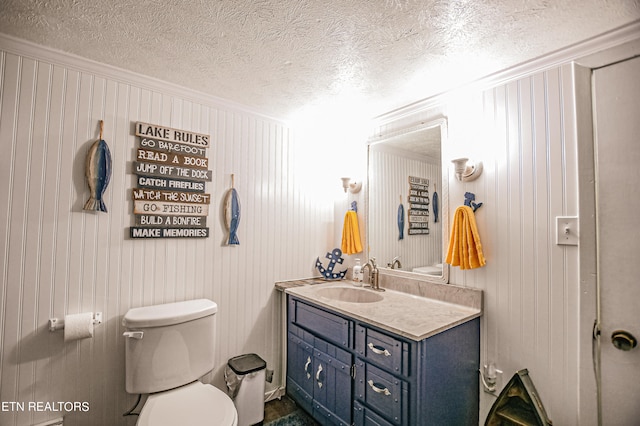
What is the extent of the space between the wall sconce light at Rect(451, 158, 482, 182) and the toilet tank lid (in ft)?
5.66

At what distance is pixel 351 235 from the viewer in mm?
2486

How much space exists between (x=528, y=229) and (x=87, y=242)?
2423 mm

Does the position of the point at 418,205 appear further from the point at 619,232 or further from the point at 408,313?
the point at 619,232

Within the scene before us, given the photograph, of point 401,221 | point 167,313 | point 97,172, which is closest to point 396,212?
point 401,221

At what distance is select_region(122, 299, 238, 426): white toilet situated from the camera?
141 centimetres

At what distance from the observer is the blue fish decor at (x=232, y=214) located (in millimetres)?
2098

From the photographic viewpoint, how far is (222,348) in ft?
6.77

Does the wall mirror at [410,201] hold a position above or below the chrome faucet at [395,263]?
above

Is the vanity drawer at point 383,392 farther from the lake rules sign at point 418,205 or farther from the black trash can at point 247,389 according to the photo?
the lake rules sign at point 418,205

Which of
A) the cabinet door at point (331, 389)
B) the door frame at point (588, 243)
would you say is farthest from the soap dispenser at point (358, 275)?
the door frame at point (588, 243)

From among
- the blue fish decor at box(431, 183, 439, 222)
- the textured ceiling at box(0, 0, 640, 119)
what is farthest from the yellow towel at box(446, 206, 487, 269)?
the textured ceiling at box(0, 0, 640, 119)

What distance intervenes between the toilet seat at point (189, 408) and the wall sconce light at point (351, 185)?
1746mm

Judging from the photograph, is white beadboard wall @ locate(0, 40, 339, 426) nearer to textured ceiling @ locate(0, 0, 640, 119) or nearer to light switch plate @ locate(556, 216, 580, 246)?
textured ceiling @ locate(0, 0, 640, 119)

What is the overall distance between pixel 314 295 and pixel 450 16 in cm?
174
